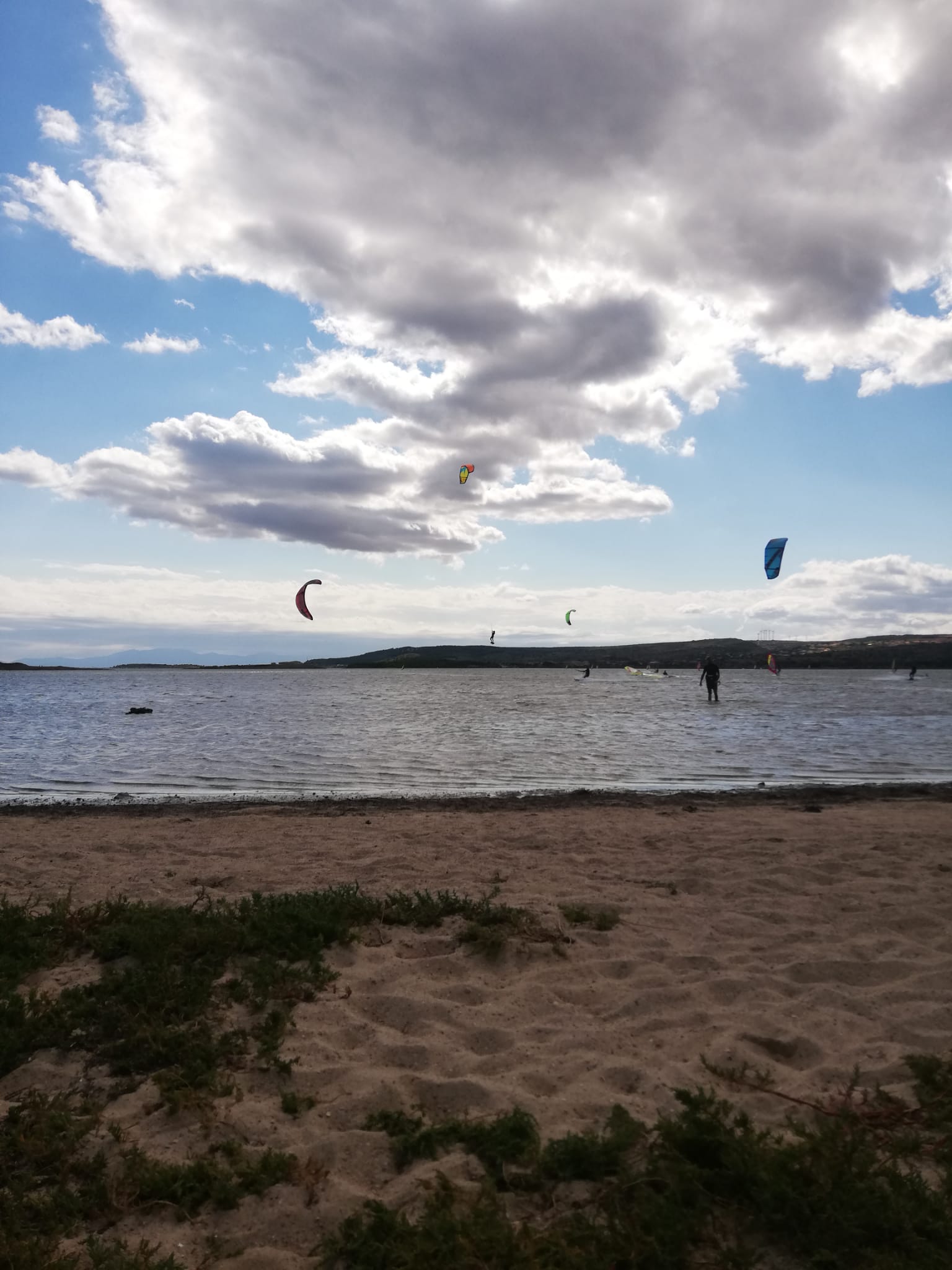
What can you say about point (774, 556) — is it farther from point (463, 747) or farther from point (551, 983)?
point (551, 983)

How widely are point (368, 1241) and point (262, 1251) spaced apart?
0.40 metres

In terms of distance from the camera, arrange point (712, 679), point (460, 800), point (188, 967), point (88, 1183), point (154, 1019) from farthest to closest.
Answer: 1. point (712, 679)
2. point (460, 800)
3. point (188, 967)
4. point (154, 1019)
5. point (88, 1183)

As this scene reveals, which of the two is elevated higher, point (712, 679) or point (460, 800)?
point (712, 679)

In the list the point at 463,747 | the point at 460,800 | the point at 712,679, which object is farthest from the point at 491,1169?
the point at 712,679

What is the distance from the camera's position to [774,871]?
7574mm

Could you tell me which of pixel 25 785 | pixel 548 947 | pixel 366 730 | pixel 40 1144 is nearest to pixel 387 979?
pixel 548 947

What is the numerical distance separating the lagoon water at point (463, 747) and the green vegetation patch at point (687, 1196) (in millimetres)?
11769

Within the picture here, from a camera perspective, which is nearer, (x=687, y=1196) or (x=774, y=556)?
(x=687, y=1196)

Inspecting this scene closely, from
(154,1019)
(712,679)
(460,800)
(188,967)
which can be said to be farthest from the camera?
(712,679)

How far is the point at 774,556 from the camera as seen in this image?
23.7 metres

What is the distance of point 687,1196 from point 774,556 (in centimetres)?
2264

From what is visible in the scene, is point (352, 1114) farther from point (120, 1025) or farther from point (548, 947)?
point (548, 947)

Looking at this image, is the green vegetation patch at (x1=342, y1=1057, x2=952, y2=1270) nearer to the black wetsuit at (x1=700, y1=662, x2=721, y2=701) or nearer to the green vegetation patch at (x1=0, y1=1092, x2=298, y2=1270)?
the green vegetation patch at (x1=0, y1=1092, x2=298, y2=1270)

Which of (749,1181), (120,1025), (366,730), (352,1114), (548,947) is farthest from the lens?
(366,730)
